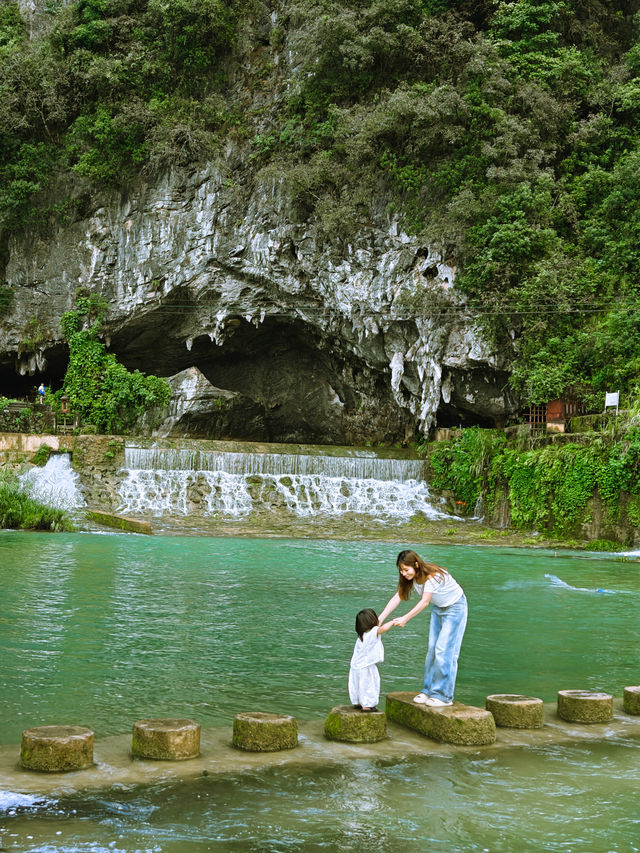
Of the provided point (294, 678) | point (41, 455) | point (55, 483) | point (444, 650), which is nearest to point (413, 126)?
point (41, 455)

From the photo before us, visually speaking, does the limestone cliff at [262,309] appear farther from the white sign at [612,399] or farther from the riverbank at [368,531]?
the riverbank at [368,531]

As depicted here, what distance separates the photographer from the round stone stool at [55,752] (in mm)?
3869

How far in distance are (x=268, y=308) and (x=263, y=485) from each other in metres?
8.53

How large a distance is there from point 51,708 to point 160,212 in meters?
25.6

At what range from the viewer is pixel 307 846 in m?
3.28

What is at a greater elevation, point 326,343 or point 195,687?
point 326,343

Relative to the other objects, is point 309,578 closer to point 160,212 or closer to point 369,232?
point 369,232

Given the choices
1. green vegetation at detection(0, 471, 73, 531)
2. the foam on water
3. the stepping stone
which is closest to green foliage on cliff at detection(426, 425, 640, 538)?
the foam on water

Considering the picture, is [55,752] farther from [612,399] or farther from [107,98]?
[107,98]

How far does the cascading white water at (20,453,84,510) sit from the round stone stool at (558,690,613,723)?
18.1 metres

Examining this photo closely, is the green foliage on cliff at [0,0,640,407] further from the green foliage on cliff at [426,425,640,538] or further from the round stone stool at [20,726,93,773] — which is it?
the round stone stool at [20,726,93,773]

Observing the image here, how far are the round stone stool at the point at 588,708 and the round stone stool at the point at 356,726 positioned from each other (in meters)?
1.26

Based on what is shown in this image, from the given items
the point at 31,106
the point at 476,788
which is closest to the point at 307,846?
the point at 476,788

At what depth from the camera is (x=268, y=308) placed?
93.4 ft
